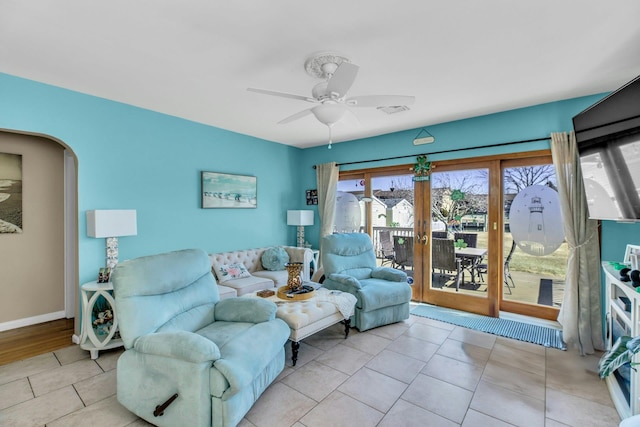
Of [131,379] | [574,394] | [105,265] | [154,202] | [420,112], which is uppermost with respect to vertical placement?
[420,112]

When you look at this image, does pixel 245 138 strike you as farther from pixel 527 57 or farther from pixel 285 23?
pixel 527 57

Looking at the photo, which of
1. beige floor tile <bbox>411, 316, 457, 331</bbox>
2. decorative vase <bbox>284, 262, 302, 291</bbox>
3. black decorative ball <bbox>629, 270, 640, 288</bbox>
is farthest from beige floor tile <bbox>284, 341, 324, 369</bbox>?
black decorative ball <bbox>629, 270, 640, 288</bbox>

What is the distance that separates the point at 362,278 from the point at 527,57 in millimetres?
2921

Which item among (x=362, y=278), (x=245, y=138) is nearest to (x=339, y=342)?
(x=362, y=278)

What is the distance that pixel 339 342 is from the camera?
3.16 meters

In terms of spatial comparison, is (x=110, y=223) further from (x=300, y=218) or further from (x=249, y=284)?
(x=300, y=218)

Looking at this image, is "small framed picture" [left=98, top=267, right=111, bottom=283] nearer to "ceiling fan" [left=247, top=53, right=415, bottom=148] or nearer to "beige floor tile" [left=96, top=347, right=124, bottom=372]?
"beige floor tile" [left=96, top=347, right=124, bottom=372]

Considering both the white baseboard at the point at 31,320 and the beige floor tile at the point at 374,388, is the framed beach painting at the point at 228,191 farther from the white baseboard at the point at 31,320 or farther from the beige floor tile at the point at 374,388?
the beige floor tile at the point at 374,388

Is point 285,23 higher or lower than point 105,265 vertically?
higher

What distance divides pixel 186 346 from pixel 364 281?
2.50 meters

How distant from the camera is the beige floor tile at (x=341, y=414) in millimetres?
1948

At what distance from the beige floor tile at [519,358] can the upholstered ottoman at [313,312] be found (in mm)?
1476

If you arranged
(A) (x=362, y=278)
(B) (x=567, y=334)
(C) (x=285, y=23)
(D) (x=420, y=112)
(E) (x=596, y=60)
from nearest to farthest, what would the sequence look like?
(C) (x=285, y=23), (E) (x=596, y=60), (B) (x=567, y=334), (D) (x=420, y=112), (A) (x=362, y=278)

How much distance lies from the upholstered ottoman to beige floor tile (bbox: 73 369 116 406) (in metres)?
1.43
